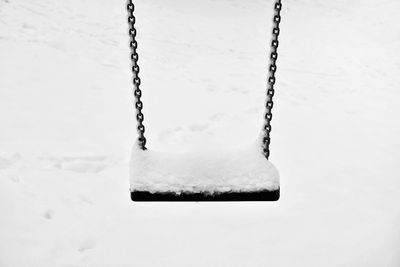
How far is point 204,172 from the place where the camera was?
6.64 ft

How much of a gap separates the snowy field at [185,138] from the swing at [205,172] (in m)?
0.83

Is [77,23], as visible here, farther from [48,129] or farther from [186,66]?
[48,129]

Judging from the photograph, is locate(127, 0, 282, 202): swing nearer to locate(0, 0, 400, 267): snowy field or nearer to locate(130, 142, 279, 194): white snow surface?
locate(130, 142, 279, 194): white snow surface

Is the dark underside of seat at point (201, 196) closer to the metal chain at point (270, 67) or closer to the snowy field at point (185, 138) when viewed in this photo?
the metal chain at point (270, 67)

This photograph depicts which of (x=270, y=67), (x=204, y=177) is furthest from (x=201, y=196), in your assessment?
(x=270, y=67)

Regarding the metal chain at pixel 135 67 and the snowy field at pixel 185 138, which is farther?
the snowy field at pixel 185 138

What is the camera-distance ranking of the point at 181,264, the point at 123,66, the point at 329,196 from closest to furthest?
the point at 181,264 → the point at 329,196 → the point at 123,66

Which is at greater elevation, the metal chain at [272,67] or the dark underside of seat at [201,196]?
the metal chain at [272,67]

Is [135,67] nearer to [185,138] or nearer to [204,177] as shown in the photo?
[204,177]

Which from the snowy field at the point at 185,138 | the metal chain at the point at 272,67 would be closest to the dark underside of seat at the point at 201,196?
the metal chain at the point at 272,67

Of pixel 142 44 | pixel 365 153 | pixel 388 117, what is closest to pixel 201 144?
pixel 365 153

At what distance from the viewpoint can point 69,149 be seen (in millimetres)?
3611

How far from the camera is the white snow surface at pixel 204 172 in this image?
1899 millimetres

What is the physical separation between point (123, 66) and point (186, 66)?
0.91 metres
